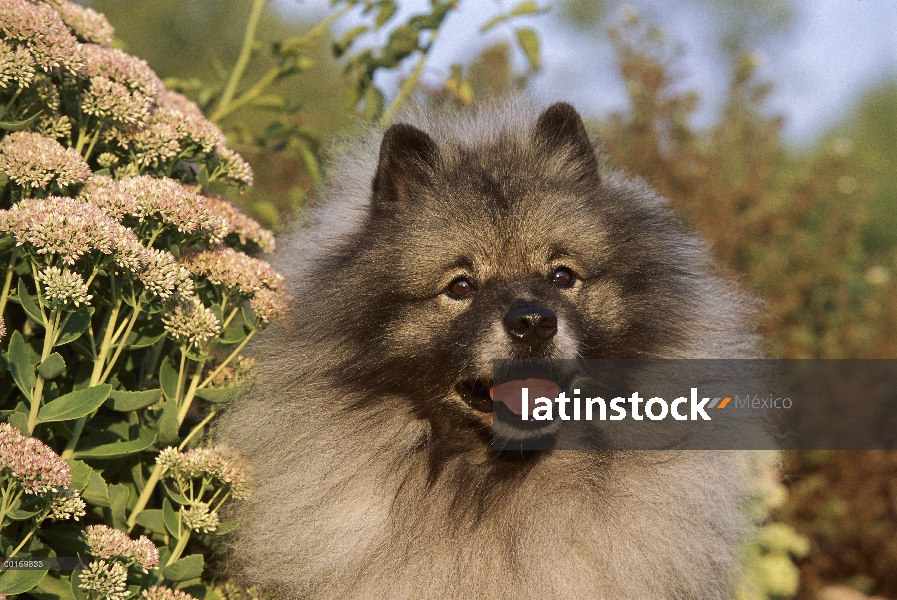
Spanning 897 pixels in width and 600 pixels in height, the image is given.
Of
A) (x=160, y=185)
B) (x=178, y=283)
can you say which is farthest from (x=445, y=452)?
(x=160, y=185)

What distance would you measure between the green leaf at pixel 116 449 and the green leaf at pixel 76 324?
39cm

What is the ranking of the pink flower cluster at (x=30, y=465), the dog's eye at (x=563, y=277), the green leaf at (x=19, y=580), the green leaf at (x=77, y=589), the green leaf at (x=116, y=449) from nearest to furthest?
the pink flower cluster at (x=30, y=465), the green leaf at (x=19, y=580), the green leaf at (x=77, y=589), the green leaf at (x=116, y=449), the dog's eye at (x=563, y=277)

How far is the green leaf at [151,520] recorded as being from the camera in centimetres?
291

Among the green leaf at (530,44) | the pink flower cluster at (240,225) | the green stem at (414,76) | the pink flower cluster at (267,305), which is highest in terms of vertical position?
the green leaf at (530,44)

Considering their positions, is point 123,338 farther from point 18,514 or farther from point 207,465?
point 18,514

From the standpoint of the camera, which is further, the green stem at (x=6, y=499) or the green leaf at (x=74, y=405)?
the green leaf at (x=74, y=405)

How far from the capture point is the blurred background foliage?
5.07 meters

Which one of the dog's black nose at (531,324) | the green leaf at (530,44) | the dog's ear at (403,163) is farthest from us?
the green leaf at (530,44)

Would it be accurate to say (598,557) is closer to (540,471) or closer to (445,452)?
(540,471)

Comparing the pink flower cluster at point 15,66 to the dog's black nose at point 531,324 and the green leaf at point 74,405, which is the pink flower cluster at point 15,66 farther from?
the dog's black nose at point 531,324

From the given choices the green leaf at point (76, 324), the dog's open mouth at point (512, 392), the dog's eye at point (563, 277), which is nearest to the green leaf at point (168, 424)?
the green leaf at point (76, 324)

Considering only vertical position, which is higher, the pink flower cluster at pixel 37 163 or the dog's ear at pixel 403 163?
the dog's ear at pixel 403 163

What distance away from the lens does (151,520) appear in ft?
9.57
